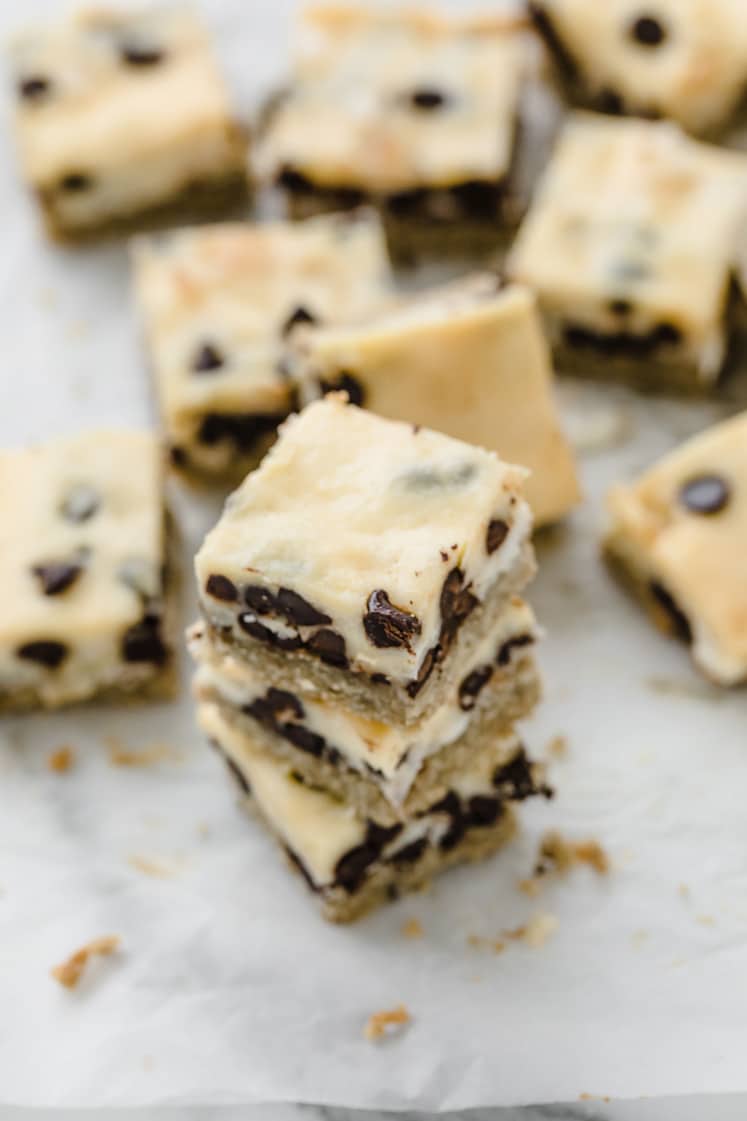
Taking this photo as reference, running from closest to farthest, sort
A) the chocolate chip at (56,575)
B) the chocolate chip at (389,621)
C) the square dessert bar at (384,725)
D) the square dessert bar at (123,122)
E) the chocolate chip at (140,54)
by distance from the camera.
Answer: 1. the chocolate chip at (389,621)
2. the square dessert bar at (384,725)
3. the chocolate chip at (56,575)
4. the square dessert bar at (123,122)
5. the chocolate chip at (140,54)

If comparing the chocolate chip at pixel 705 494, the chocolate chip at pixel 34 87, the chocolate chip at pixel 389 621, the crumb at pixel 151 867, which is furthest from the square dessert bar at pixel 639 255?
the crumb at pixel 151 867

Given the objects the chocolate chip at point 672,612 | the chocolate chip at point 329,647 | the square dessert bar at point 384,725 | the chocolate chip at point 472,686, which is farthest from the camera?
the chocolate chip at point 672,612

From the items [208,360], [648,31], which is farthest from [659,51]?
[208,360]

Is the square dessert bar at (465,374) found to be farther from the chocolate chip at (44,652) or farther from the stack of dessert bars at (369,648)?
the chocolate chip at (44,652)

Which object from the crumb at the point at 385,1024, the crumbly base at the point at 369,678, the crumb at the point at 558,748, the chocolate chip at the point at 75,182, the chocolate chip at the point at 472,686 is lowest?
the crumb at the point at 385,1024

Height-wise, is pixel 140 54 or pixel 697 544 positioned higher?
→ pixel 140 54

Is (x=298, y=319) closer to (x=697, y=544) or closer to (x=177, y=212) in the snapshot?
(x=177, y=212)

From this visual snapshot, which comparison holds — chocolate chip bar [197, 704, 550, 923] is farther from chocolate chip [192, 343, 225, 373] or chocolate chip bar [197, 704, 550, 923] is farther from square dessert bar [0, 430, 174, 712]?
chocolate chip [192, 343, 225, 373]

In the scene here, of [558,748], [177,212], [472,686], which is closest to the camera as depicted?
[472,686]
